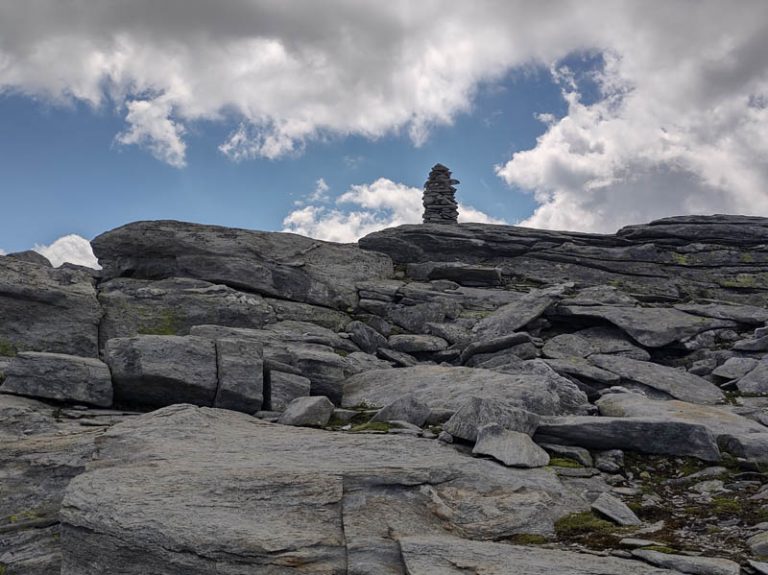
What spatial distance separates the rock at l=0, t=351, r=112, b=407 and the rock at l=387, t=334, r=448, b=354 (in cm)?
1229

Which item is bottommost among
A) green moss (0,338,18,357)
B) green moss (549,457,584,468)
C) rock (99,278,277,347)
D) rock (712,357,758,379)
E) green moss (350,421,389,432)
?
green moss (549,457,584,468)

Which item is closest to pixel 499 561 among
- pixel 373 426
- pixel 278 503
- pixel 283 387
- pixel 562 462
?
pixel 278 503

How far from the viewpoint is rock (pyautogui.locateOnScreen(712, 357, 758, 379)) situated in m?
23.5

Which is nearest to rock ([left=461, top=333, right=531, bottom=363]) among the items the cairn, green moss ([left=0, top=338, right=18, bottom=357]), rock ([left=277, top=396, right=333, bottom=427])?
rock ([left=277, top=396, right=333, bottom=427])

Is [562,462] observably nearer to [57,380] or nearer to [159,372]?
[159,372]

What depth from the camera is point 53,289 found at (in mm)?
22828

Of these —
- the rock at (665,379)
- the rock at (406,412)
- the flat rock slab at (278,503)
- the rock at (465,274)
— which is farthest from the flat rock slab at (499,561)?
the rock at (465,274)

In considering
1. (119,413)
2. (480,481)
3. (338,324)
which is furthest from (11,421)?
(338,324)

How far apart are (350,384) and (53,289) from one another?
12015mm

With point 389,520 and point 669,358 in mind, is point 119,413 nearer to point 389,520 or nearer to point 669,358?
point 389,520

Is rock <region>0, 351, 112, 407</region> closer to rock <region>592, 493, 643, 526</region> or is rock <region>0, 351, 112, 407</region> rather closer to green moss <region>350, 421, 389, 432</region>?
green moss <region>350, 421, 389, 432</region>

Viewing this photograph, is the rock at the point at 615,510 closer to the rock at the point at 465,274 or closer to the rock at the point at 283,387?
the rock at the point at 283,387

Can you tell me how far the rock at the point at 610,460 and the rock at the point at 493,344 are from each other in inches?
415

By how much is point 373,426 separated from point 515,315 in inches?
546
